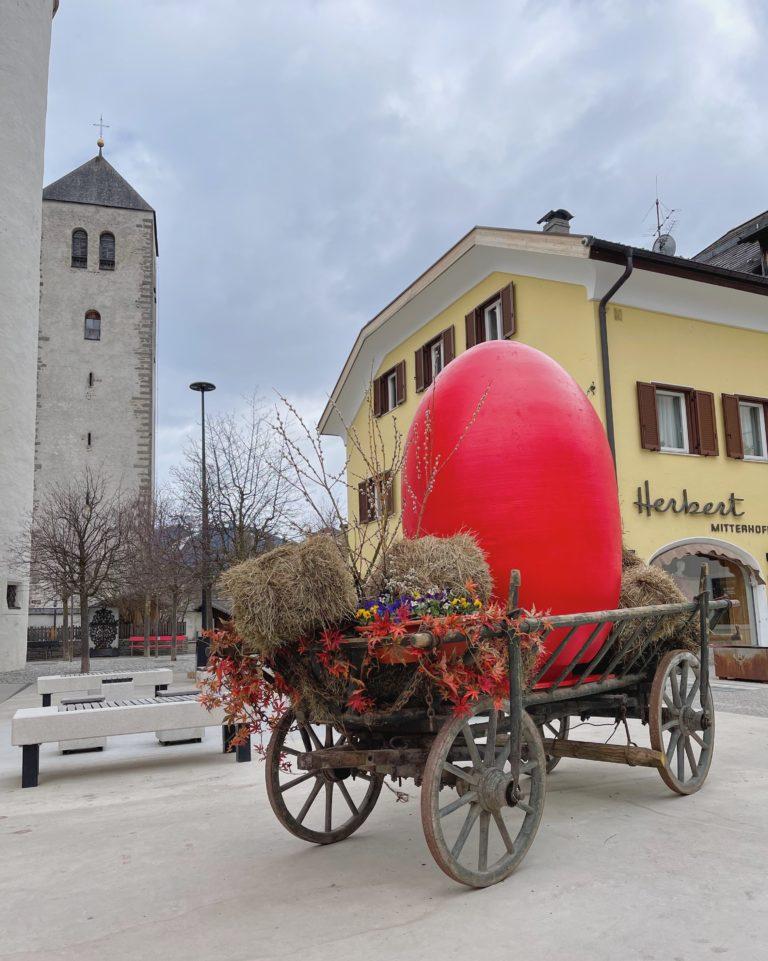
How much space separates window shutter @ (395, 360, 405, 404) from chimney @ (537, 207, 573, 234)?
413cm

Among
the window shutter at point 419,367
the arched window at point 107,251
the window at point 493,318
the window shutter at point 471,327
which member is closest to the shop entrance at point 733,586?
the window at point 493,318

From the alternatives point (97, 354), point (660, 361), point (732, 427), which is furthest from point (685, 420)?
point (97, 354)

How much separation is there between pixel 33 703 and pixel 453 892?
1066cm

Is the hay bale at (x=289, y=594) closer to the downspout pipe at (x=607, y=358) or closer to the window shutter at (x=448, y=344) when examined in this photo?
the downspout pipe at (x=607, y=358)

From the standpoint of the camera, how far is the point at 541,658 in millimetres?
3979

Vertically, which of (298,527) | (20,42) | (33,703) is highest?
(20,42)

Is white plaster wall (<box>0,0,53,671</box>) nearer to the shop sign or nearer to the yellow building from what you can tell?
the yellow building

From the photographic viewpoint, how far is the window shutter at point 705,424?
1359 cm

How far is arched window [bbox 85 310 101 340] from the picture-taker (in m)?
37.8

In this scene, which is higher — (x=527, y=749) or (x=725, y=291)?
(x=725, y=291)

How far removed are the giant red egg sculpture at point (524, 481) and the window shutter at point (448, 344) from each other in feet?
36.6

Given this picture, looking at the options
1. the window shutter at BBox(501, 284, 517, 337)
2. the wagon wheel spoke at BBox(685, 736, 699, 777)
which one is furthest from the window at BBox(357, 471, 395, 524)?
the window shutter at BBox(501, 284, 517, 337)

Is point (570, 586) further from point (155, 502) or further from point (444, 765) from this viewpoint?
point (155, 502)

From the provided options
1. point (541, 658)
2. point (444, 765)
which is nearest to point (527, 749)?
point (541, 658)
